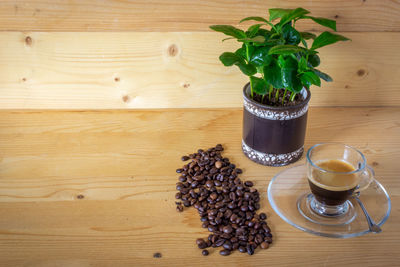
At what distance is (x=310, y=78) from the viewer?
0.97m

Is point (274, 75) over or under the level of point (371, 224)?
over

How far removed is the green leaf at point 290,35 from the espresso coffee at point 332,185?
1.09 feet

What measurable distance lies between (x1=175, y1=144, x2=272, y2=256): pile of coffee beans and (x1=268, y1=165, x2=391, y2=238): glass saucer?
0.06 metres

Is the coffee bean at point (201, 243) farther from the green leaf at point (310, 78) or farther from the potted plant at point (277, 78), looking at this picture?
the green leaf at point (310, 78)

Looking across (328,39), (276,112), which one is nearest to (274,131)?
(276,112)

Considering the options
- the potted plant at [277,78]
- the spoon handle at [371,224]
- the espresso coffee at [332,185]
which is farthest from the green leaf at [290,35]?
the spoon handle at [371,224]

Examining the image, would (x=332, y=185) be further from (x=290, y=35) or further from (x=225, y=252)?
(x=290, y=35)

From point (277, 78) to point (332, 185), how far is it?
281 mm

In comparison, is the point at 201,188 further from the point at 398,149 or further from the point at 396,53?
the point at 396,53

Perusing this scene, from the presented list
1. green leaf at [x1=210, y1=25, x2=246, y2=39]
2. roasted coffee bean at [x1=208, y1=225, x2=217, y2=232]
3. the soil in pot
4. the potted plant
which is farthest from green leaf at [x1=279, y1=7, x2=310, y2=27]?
roasted coffee bean at [x1=208, y1=225, x2=217, y2=232]

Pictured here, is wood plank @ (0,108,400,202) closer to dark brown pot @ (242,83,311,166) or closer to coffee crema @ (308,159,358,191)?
dark brown pot @ (242,83,311,166)

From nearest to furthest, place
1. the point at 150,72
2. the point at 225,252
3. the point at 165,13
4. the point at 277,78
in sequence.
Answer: the point at 225,252 → the point at 277,78 → the point at 165,13 → the point at 150,72

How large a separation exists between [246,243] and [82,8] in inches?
33.0

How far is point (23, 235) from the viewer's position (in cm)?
95
